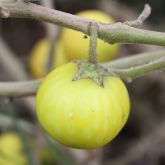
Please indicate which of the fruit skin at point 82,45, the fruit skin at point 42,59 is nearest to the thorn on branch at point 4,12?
the fruit skin at point 82,45

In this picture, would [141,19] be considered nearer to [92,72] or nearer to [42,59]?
[92,72]

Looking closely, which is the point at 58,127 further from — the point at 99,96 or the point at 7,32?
the point at 7,32

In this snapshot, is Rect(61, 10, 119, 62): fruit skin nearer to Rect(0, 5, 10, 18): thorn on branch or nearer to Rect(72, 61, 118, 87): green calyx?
Rect(72, 61, 118, 87): green calyx

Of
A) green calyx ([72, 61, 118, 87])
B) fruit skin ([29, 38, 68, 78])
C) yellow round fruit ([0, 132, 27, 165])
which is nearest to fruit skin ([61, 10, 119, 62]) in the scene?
fruit skin ([29, 38, 68, 78])

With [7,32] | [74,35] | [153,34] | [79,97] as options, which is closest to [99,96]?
[79,97]

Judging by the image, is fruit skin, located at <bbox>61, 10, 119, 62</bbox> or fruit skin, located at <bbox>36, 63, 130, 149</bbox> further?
fruit skin, located at <bbox>61, 10, 119, 62</bbox>
